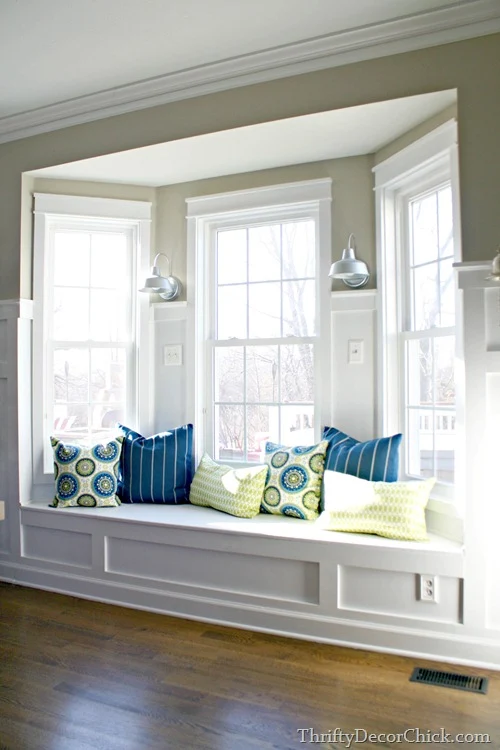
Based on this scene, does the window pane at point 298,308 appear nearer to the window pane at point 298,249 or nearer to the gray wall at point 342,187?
the window pane at point 298,249

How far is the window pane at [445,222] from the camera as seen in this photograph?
10.6 ft

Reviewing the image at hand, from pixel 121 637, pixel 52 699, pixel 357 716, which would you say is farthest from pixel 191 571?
pixel 357 716

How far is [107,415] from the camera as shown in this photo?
4.30m

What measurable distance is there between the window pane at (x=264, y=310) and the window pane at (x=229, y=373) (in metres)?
0.18

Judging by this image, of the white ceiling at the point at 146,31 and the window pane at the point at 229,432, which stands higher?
the white ceiling at the point at 146,31

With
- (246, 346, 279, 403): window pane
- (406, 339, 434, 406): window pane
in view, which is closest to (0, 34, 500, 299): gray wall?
(406, 339, 434, 406): window pane

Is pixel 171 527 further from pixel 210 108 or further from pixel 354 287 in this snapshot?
pixel 210 108

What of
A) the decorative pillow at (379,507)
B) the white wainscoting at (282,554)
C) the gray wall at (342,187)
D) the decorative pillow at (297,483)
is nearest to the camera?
the white wainscoting at (282,554)

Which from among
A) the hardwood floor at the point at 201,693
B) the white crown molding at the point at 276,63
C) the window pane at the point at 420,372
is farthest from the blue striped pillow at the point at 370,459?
the white crown molding at the point at 276,63

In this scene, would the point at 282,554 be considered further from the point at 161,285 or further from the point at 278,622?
the point at 161,285

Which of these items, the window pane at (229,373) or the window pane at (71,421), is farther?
the window pane at (71,421)

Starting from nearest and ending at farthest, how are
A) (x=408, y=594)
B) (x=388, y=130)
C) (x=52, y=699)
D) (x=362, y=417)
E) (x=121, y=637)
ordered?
1. (x=52, y=699)
2. (x=408, y=594)
3. (x=121, y=637)
4. (x=388, y=130)
5. (x=362, y=417)

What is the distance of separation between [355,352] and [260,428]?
0.83 m

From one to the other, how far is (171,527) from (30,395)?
4.65 feet
